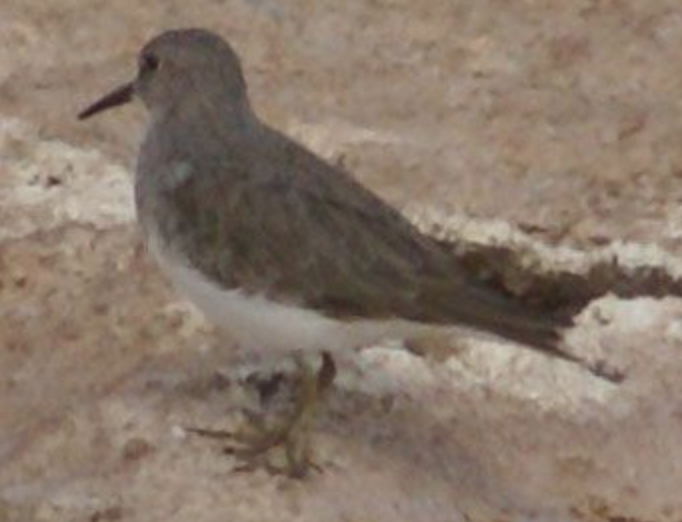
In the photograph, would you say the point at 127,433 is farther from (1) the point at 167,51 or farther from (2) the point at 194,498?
(1) the point at 167,51

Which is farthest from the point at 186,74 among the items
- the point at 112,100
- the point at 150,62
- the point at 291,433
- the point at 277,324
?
the point at 291,433

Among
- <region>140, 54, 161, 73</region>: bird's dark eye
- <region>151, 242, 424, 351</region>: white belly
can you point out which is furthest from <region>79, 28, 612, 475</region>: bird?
<region>140, 54, 161, 73</region>: bird's dark eye

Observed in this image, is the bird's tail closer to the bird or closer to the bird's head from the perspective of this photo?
the bird

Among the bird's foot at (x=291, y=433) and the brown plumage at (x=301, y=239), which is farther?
the brown plumage at (x=301, y=239)

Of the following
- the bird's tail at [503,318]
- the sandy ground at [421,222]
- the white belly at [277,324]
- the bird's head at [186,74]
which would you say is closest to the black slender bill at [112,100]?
the bird's head at [186,74]

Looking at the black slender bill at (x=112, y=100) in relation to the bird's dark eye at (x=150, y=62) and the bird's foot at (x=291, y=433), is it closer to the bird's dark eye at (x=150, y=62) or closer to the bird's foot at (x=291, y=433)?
the bird's dark eye at (x=150, y=62)

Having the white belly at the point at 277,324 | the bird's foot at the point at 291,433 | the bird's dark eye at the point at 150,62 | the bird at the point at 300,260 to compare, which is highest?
the bird's dark eye at the point at 150,62
